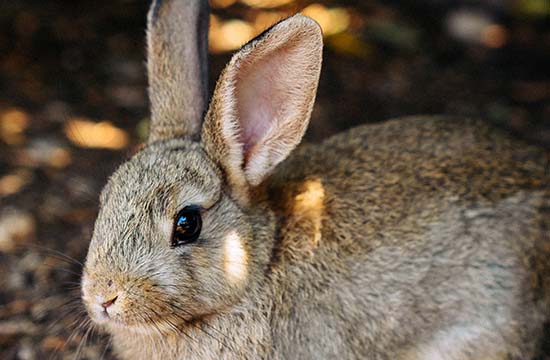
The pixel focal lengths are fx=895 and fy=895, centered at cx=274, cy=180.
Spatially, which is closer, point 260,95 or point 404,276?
point 260,95

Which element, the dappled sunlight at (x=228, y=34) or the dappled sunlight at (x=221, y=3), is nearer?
the dappled sunlight at (x=228, y=34)

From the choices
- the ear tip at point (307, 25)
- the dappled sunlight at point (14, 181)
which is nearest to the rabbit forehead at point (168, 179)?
the ear tip at point (307, 25)

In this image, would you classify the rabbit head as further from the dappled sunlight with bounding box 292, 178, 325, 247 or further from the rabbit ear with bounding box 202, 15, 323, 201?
the dappled sunlight with bounding box 292, 178, 325, 247

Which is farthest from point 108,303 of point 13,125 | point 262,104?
point 13,125

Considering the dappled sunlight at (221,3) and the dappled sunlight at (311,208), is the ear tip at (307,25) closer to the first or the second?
the dappled sunlight at (311,208)

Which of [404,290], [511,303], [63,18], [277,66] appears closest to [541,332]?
[511,303]

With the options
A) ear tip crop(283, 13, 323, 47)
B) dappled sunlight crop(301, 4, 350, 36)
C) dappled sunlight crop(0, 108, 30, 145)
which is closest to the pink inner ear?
ear tip crop(283, 13, 323, 47)

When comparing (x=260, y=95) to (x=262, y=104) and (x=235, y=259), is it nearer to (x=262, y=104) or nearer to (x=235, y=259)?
(x=262, y=104)

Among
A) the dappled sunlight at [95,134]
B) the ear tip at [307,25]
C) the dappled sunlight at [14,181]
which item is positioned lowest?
the dappled sunlight at [14,181]

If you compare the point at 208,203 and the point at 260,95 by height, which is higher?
the point at 260,95
